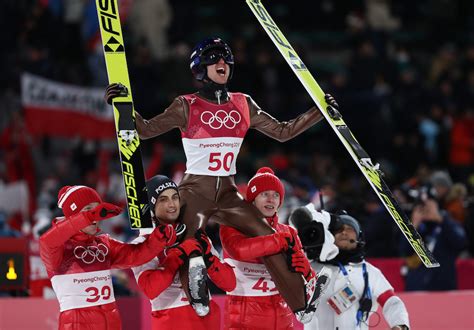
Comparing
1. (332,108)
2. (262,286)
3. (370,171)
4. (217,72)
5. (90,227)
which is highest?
(217,72)

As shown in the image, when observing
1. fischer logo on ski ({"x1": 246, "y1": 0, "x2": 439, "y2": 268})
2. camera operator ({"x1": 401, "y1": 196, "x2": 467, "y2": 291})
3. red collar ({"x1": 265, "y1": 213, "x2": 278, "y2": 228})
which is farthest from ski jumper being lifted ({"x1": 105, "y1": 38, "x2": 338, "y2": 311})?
camera operator ({"x1": 401, "y1": 196, "x2": 467, "y2": 291})

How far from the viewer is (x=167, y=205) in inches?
302

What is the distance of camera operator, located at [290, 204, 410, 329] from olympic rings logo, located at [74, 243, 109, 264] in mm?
1483

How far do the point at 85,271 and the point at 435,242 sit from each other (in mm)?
4321

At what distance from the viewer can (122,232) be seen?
1462cm

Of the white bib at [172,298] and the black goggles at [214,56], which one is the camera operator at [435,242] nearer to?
the black goggles at [214,56]

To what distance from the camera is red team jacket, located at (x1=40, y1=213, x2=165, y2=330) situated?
294 inches

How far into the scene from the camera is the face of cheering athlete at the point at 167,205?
25.2 ft

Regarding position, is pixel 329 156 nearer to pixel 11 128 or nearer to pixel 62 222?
pixel 11 128

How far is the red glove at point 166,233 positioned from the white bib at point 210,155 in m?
0.62

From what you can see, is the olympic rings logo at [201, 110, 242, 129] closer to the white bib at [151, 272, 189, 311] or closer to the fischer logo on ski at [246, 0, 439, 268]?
the fischer logo on ski at [246, 0, 439, 268]

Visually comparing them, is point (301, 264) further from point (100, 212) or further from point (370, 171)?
point (100, 212)

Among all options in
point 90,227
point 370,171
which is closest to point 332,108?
point 370,171

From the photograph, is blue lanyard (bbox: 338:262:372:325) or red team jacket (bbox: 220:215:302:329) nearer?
red team jacket (bbox: 220:215:302:329)
